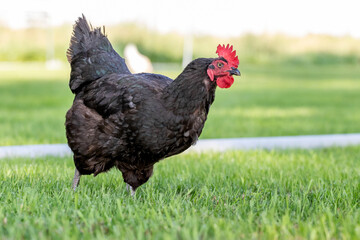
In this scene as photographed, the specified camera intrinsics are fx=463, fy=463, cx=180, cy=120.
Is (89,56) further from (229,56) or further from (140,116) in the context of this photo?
(229,56)

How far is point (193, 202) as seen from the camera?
3.13m

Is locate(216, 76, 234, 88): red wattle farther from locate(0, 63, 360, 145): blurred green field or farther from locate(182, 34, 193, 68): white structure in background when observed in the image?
locate(182, 34, 193, 68): white structure in background

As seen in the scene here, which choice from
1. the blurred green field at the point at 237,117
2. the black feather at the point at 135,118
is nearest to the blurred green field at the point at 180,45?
the blurred green field at the point at 237,117

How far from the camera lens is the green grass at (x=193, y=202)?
2.34m

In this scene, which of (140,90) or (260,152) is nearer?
(140,90)

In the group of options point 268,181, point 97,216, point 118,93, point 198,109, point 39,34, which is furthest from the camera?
point 39,34

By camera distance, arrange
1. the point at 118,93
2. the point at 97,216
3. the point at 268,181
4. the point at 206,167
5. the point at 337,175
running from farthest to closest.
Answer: the point at 206,167
the point at 337,175
the point at 268,181
the point at 118,93
the point at 97,216

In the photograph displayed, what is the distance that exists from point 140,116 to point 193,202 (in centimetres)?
69

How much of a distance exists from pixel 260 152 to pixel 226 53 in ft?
8.31

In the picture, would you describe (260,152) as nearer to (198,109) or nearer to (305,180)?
(305,180)

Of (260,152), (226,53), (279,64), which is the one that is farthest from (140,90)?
(279,64)

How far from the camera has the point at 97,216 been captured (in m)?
2.56

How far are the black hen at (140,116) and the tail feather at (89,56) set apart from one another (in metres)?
0.08

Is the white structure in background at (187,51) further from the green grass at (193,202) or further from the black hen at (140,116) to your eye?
the black hen at (140,116)
